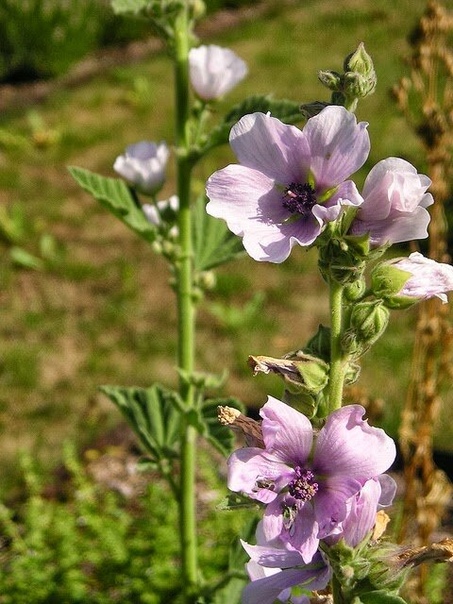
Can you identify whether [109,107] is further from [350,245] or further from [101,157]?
[350,245]

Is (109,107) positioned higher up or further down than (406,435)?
higher up

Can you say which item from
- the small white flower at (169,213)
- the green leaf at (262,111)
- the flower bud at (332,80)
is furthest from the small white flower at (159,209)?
the flower bud at (332,80)

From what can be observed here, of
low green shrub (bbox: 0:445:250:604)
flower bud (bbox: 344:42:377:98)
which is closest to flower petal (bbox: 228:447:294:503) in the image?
flower bud (bbox: 344:42:377:98)

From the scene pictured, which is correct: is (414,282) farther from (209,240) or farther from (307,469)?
(209,240)

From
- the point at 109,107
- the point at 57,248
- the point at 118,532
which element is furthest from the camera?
the point at 109,107

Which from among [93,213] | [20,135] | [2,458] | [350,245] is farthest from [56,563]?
[20,135]

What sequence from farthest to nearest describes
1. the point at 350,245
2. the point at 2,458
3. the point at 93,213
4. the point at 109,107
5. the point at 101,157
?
the point at 109,107 → the point at 101,157 → the point at 93,213 → the point at 2,458 → the point at 350,245

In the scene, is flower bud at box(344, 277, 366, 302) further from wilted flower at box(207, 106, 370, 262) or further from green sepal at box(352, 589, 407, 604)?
green sepal at box(352, 589, 407, 604)

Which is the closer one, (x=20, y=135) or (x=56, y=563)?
(x=56, y=563)
